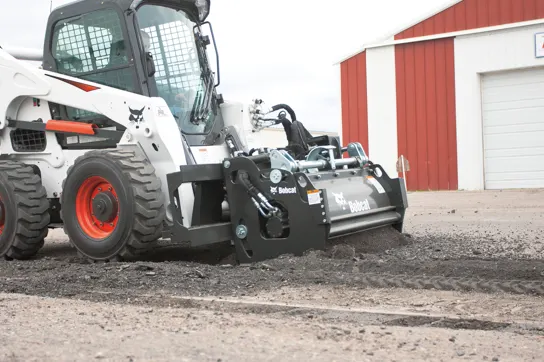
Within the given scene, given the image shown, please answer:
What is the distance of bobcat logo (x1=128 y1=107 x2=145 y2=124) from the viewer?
24.9ft

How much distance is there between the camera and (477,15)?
65.5ft

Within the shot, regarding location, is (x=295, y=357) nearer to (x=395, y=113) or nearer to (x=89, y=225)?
(x=89, y=225)

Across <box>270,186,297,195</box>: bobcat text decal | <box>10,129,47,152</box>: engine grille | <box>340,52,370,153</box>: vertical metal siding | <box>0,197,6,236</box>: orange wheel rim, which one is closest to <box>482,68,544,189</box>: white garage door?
<box>340,52,370,153</box>: vertical metal siding

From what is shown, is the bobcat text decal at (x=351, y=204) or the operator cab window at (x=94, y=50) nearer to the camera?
the bobcat text decal at (x=351, y=204)

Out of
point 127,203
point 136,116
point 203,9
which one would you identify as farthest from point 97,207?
point 203,9

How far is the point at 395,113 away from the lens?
21406 mm

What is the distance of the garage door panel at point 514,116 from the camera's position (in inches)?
762

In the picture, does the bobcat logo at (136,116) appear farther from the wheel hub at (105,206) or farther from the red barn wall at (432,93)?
the red barn wall at (432,93)

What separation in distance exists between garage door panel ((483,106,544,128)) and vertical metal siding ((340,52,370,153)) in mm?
3531

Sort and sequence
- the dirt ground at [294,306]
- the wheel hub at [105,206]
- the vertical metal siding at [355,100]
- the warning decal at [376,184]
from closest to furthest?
the dirt ground at [294,306], the wheel hub at [105,206], the warning decal at [376,184], the vertical metal siding at [355,100]

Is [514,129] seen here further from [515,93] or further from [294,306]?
[294,306]

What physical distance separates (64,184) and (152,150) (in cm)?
102

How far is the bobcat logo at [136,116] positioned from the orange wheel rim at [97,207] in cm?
65

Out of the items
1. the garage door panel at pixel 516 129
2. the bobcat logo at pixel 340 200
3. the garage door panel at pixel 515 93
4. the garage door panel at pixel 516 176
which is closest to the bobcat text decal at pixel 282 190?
the bobcat logo at pixel 340 200
